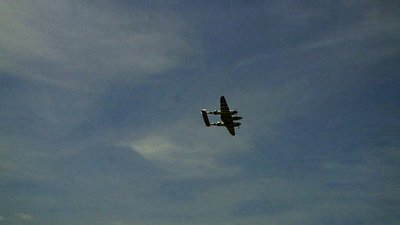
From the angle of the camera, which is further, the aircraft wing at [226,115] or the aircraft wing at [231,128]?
the aircraft wing at [231,128]

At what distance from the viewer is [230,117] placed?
451 ft

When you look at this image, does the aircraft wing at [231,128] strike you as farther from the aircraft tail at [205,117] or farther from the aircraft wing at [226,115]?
the aircraft tail at [205,117]

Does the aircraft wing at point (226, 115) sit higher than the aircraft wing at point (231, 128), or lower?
higher

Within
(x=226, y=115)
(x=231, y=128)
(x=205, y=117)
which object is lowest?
(x=231, y=128)

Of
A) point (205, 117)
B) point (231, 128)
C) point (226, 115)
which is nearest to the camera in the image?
point (226, 115)

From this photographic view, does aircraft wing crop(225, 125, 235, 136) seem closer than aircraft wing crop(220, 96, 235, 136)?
No

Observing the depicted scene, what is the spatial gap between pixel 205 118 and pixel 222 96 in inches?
605

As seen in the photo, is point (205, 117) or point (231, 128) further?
point (205, 117)

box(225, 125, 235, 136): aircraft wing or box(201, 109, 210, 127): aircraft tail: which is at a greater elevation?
box(201, 109, 210, 127): aircraft tail

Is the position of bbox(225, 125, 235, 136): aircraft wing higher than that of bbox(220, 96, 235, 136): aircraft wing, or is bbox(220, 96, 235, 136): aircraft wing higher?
bbox(220, 96, 235, 136): aircraft wing

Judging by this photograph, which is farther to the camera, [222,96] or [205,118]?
[205,118]

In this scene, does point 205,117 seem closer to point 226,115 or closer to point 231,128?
point 226,115

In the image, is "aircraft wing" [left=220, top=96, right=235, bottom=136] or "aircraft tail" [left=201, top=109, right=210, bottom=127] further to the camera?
"aircraft tail" [left=201, top=109, right=210, bottom=127]

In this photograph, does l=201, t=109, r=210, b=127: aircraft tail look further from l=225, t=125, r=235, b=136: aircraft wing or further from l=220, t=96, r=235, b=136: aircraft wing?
l=225, t=125, r=235, b=136: aircraft wing
